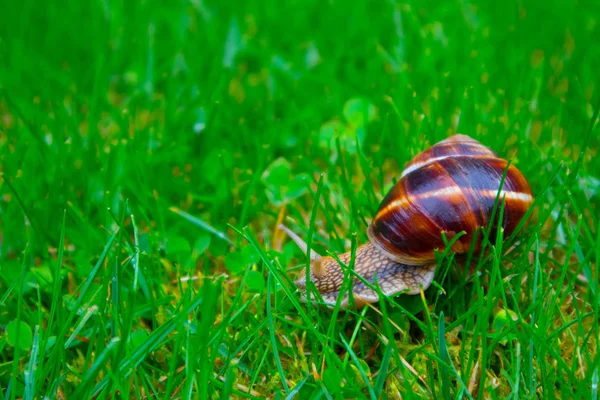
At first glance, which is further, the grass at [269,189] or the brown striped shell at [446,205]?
the brown striped shell at [446,205]

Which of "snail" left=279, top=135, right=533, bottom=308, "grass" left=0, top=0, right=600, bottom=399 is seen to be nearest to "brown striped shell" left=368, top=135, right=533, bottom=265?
"snail" left=279, top=135, right=533, bottom=308

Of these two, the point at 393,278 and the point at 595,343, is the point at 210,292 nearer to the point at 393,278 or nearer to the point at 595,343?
the point at 393,278

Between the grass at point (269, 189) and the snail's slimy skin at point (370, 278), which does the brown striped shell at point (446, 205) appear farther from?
the grass at point (269, 189)

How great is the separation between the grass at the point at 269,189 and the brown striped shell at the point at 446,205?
0.14m

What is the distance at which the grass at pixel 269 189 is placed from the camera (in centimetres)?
165

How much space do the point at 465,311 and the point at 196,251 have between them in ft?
3.25

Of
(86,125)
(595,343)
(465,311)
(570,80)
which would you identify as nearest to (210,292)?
(465,311)

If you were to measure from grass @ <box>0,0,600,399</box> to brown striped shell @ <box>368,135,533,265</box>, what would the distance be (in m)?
0.14

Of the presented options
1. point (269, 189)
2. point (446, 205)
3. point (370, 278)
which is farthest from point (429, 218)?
point (269, 189)

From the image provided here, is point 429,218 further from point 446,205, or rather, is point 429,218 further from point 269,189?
point 269,189

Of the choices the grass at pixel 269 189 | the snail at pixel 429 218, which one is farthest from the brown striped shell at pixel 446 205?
the grass at pixel 269 189

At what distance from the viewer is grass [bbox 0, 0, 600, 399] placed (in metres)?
1.65

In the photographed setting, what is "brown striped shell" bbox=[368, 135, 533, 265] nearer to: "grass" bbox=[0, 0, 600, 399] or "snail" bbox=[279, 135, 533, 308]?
"snail" bbox=[279, 135, 533, 308]

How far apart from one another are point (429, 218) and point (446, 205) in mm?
68
